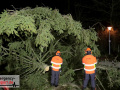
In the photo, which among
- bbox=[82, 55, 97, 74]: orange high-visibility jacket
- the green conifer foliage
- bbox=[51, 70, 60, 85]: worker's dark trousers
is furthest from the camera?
bbox=[51, 70, 60, 85]: worker's dark trousers

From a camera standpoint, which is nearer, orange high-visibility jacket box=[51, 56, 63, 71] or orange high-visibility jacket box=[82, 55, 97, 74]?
orange high-visibility jacket box=[82, 55, 97, 74]

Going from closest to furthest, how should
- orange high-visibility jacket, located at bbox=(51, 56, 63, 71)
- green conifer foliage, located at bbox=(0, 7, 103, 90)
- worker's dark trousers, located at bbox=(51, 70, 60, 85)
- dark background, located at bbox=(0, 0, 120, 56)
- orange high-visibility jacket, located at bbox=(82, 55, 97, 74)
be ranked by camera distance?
green conifer foliage, located at bbox=(0, 7, 103, 90) → orange high-visibility jacket, located at bbox=(82, 55, 97, 74) → orange high-visibility jacket, located at bbox=(51, 56, 63, 71) → worker's dark trousers, located at bbox=(51, 70, 60, 85) → dark background, located at bbox=(0, 0, 120, 56)

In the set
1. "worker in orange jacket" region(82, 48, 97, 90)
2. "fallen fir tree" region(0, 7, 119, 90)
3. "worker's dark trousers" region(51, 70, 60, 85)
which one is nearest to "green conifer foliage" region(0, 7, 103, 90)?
"fallen fir tree" region(0, 7, 119, 90)

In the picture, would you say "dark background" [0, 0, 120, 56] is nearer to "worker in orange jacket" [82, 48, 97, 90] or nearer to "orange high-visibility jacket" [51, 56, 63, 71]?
"orange high-visibility jacket" [51, 56, 63, 71]

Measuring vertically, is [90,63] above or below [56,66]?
above

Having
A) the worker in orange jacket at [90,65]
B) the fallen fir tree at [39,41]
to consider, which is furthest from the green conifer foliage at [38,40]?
the worker in orange jacket at [90,65]

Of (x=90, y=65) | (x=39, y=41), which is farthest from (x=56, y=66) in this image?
(x=39, y=41)

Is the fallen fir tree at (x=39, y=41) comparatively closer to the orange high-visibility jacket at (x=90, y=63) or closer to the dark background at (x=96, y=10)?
the orange high-visibility jacket at (x=90, y=63)

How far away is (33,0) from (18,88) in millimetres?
15918

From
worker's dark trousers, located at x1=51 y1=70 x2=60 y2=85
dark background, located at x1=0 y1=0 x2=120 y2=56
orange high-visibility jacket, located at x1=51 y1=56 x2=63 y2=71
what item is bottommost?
worker's dark trousers, located at x1=51 y1=70 x2=60 y2=85

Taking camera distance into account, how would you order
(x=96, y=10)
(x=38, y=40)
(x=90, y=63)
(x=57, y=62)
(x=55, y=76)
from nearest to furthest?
(x=38, y=40), (x=90, y=63), (x=57, y=62), (x=55, y=76), (x=96, y=10)

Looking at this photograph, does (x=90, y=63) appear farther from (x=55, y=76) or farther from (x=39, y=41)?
(x=39, y=41)

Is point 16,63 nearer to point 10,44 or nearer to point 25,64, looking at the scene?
point 25,64

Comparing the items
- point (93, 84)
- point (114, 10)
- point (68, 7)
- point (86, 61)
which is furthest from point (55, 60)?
point (68, 7)
